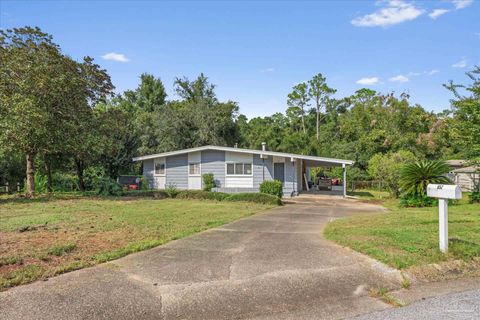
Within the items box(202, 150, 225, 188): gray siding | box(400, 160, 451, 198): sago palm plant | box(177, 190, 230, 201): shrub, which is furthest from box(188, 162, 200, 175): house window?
box(400, 160, 451, 198): sago palm plant

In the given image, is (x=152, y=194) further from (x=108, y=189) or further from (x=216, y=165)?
(x=216, y=165)

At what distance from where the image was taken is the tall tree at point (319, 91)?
179ft

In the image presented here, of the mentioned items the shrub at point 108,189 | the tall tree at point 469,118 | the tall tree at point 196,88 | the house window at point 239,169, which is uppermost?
the tall tree at point 196,88

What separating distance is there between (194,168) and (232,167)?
273 cm

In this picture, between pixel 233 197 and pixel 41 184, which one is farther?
pixel 41 184

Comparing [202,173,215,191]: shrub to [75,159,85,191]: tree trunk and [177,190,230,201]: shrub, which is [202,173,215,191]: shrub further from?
[75,159,85,191]: tree trunk

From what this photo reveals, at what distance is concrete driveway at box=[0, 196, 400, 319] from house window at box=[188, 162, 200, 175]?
15.7 meters

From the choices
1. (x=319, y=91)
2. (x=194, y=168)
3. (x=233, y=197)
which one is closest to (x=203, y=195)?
(x=233, y=197)

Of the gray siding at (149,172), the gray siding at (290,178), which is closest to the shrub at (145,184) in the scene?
the gray siding at (149,172)

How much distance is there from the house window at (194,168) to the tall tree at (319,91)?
35839 millimetres

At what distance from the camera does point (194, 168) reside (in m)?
22.1

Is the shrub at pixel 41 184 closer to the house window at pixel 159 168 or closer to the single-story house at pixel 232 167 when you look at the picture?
the single-story house at pixel 232 167

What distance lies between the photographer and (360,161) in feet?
112

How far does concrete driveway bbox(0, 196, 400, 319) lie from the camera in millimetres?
3607
